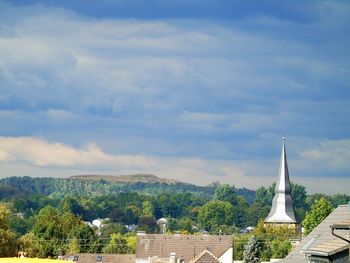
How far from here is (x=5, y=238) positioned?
73.4 m

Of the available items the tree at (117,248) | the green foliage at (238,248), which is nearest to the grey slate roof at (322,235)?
the green foliage at (238,248)

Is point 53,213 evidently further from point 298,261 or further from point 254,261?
point 298,261

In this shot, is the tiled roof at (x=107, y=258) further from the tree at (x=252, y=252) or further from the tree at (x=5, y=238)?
the tree at (x=252, y=252)

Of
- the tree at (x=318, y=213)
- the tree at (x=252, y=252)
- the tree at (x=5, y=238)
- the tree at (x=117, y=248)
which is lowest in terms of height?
the tree at (x=5, y=238)

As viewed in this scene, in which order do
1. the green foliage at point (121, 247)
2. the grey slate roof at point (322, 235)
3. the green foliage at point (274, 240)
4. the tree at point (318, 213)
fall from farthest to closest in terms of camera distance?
the green foliage at point (121, 247), the green foliage at point (274, 240), the tree at point (318, 213), the grey slate roof at point (322, 235)

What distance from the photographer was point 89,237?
130 meters

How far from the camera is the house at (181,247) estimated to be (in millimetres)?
95306

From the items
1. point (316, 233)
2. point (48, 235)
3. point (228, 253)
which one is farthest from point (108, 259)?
point (316, 233)

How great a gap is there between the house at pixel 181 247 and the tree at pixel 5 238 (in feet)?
60.9

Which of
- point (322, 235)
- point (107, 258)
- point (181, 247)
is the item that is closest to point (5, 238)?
point (107, 258)

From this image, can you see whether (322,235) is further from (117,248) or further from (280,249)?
(117,248)

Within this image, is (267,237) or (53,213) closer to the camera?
(53,213)

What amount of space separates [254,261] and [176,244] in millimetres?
12400

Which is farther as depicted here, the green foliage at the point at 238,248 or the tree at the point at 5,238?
the green foliage at the point at 238,248
